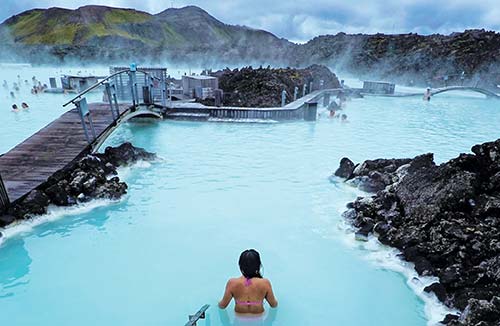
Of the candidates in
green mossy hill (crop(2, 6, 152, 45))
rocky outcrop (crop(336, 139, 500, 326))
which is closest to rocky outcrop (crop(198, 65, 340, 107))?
rocky outcrop (crop(336, 139, 500, 326))

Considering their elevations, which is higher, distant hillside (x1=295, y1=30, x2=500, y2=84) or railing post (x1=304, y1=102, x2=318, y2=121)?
distant hillside (x1=295, y1=30, x2=500, y2=84)

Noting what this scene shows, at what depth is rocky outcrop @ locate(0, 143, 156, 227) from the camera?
235 inches

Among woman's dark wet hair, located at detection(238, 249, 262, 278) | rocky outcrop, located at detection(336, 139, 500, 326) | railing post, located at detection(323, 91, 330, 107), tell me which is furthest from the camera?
railing post, located at detection(323, 91, 330, 107)

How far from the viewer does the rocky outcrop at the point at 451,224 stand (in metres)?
4.06

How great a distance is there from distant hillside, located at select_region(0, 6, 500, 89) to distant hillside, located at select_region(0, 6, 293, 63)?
220 millimetres

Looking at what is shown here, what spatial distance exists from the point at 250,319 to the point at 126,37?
11049 centimetres

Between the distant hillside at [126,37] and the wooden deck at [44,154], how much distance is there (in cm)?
6815

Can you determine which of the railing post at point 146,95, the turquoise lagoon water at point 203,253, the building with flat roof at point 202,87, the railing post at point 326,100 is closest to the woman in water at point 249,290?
the turquoise lagoon water at point 203,253

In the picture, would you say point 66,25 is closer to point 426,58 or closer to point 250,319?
point 426,58

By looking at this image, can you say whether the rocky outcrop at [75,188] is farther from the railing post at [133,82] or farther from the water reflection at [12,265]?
the railing post at [133,82]

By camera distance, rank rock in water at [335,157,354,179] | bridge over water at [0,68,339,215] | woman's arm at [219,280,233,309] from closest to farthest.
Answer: woman's arm at [219,280,233,309] < bridge over water at [0,68,339,215] < rock in water at [335,157,354,179]

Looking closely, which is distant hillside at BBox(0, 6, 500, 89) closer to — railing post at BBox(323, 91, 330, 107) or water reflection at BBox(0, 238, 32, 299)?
railing post at BBox(323, 91, 330, 107)

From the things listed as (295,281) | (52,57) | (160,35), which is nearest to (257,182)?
(295,281)

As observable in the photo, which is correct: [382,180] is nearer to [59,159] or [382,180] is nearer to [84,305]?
[84,305]
